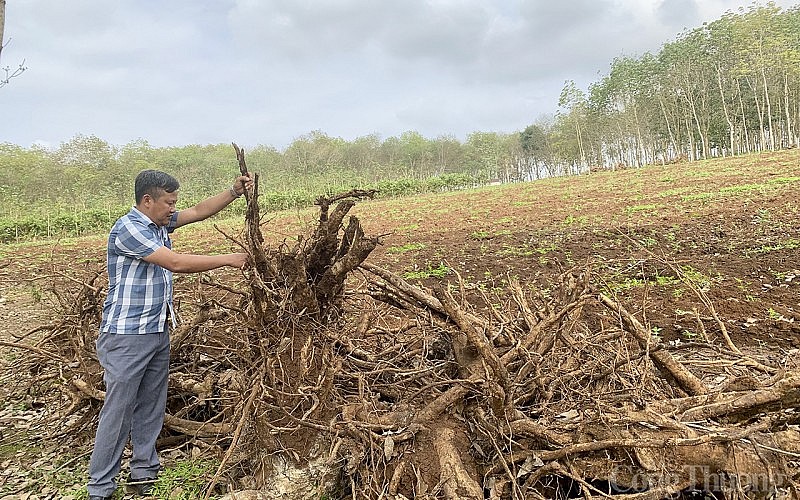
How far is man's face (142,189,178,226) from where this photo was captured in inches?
112

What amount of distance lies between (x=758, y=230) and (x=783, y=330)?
4.88 m

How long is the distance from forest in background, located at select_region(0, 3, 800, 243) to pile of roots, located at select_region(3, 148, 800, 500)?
82.8 feet

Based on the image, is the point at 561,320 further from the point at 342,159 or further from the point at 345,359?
the point at 342,159

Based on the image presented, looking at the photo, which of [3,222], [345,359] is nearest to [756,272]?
[345,359]

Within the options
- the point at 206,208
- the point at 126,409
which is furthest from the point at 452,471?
the point at 206,208

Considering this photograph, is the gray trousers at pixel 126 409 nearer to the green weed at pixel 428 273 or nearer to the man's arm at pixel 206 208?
the man's arm at pixel 206 208

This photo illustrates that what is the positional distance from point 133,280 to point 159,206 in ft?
1.49

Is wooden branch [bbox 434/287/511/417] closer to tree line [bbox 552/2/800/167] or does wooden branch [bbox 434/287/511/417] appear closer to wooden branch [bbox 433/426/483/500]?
wooden branch [bbox 433/426/483/500]

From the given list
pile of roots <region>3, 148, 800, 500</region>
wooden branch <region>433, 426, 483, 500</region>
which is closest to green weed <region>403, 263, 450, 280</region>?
pile of roots <region>3, 148, 800, 500</region>

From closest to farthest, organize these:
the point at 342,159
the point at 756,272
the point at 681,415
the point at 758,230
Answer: the point at 681,415 < the point at 756,272 < the point at 758,230 < the point at 342,159

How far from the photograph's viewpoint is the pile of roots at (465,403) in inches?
80.4

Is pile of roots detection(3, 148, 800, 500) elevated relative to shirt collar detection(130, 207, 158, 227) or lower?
lower

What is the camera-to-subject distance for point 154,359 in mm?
2959

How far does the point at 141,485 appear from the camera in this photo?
9.46ft
